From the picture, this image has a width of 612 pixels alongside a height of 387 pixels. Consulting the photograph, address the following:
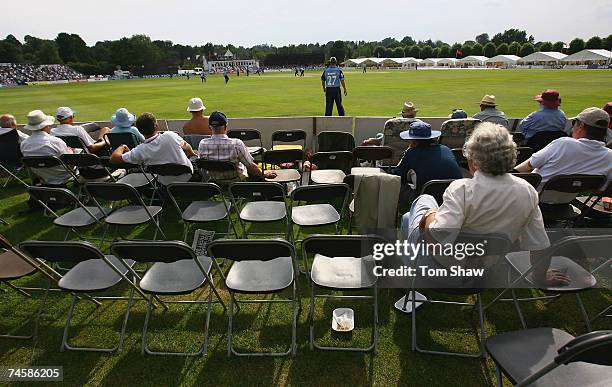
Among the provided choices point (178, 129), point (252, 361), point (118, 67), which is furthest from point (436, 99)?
point (118, 67)

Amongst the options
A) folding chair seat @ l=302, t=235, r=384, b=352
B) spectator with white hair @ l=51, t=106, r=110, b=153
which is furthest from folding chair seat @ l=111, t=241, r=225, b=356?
spectator with white hair @ l=51, t=106, r=110, b=153

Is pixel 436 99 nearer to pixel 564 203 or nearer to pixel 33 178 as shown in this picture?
pixel 564 203

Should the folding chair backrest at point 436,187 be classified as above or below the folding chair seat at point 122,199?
above

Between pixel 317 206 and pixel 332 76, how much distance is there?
752 cm

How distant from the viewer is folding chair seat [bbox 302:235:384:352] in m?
2.46

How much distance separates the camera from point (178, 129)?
26.0ft

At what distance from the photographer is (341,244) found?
97.2 inches

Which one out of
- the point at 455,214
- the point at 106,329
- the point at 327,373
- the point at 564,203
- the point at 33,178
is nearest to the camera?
the point at 455,214

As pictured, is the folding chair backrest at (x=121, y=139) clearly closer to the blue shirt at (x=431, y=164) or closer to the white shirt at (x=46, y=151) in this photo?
the white shirt at (x=46, y=151)

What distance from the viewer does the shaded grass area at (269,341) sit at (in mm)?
2643

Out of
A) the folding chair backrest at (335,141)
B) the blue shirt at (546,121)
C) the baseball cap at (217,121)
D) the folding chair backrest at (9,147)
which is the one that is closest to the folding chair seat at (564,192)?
the blue shirt at (546,121)

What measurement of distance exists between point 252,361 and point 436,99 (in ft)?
54.8

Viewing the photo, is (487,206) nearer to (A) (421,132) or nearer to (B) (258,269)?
(A) (421,132)

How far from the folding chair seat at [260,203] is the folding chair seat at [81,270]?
1258 millimetres
